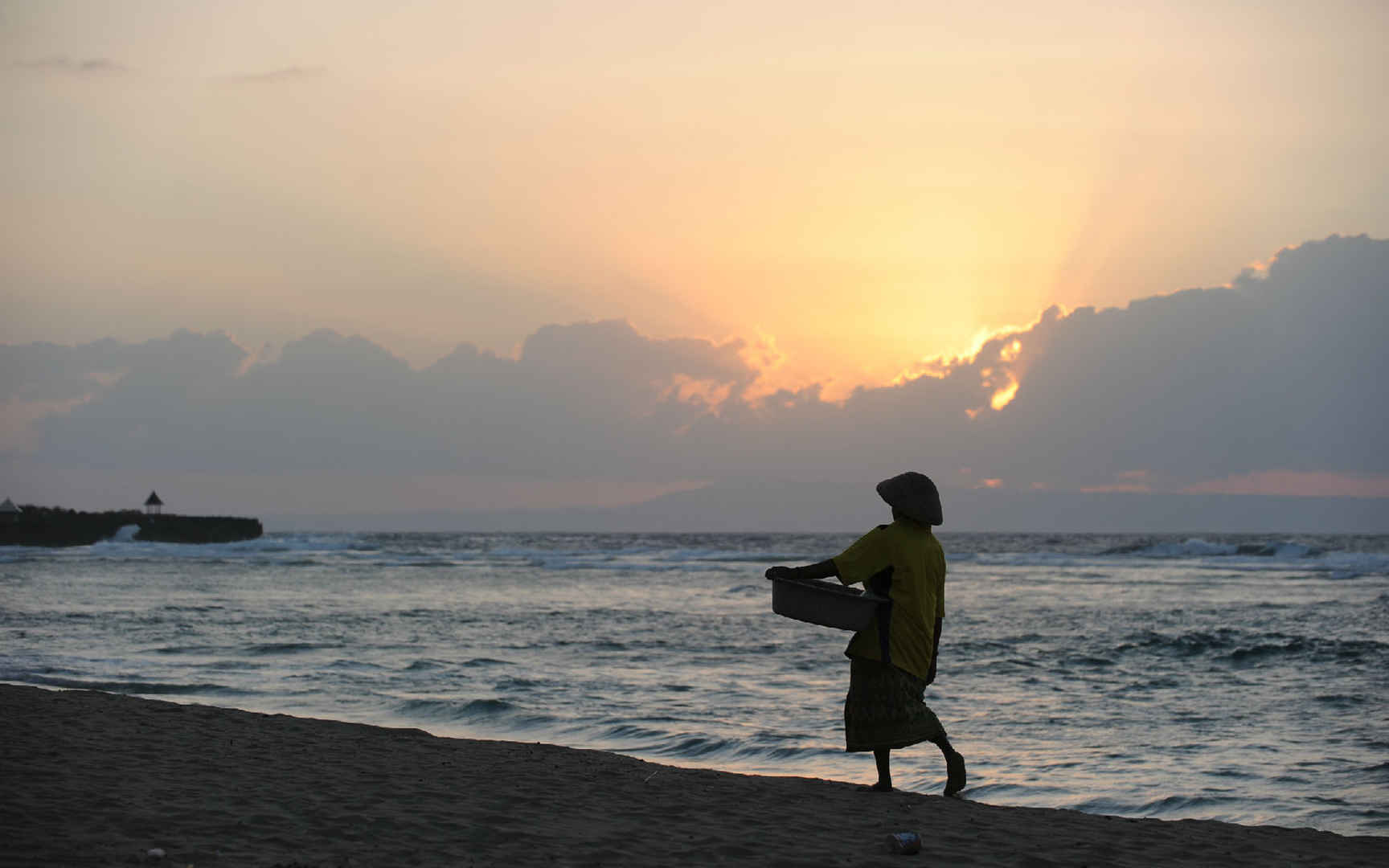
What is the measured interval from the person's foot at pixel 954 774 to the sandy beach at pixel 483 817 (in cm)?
14

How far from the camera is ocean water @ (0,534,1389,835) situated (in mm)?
9164

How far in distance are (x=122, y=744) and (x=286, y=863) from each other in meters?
3.43

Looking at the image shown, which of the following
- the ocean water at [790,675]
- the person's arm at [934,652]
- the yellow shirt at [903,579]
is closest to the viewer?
the yellow shirt at [903,579]

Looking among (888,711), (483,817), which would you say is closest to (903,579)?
(888,711)

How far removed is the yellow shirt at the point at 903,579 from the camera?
21.4 ft

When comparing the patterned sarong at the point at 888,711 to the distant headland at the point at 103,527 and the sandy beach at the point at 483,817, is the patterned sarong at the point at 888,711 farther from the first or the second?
the distant headland at the point at 103,527

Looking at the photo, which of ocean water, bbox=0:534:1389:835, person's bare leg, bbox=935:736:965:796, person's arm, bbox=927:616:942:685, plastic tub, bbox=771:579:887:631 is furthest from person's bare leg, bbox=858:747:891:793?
ocean water, bbox=0:534:1389:835

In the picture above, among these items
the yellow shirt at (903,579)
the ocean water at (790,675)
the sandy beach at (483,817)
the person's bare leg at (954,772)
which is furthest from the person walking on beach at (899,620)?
the ocean water at (790,675)

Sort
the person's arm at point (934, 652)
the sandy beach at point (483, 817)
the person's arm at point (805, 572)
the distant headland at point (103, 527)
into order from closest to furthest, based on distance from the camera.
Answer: the sandy beach at point (483, 817), the person's arm at point (805, 572), the person's arm at point (934, 652), the distant headland at point (103, 527)

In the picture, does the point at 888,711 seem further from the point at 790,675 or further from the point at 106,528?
the point at 106,528

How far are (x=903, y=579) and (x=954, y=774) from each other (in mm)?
1310

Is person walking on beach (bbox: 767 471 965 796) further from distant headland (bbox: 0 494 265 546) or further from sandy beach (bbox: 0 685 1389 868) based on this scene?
distant headland (bbox: 0 494 265 546)

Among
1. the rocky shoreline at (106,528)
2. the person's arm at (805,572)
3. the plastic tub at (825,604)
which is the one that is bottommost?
the rocky shoreline at (106,528)

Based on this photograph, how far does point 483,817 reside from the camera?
231 inches
